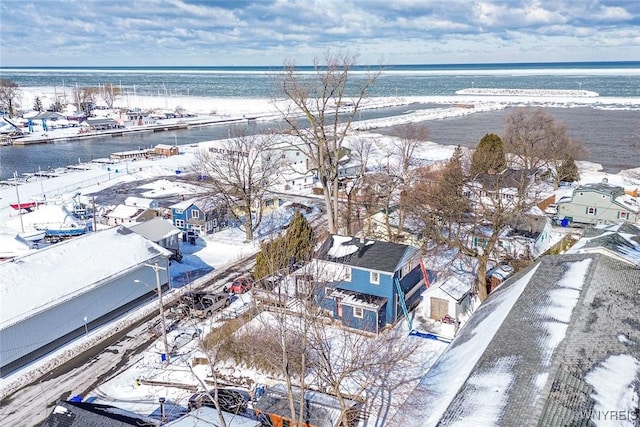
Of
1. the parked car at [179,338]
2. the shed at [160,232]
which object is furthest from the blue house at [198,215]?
the parked car at [179,338]

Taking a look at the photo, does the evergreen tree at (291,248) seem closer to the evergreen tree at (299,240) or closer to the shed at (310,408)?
the evergreen tree at (299,240)

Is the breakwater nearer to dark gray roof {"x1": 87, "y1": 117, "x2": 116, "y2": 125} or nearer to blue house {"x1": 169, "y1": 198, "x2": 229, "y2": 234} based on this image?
dark gray roof {"x1": 87, "y1": 117, "x2": 116, "y2": 125}

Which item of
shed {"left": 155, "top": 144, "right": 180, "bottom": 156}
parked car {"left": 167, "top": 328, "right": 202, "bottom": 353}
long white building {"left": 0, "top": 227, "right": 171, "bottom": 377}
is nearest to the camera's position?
long white building {"left": 0, "top": 227, "right": 171, "bottom": 377}

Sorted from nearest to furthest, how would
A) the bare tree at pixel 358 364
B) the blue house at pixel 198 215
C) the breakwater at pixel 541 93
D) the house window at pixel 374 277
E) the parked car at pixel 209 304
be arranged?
1. the bare tree at pixel 358 364
2. the house window at pixel 374 277
3. the parked car at pixel 209 304
4. the blue house at pixel 198 215
5. the breakwater at pixel 541 93

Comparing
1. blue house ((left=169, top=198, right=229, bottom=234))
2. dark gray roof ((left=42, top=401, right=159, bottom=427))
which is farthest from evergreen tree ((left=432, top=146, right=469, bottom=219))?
dark gray roof ((left=42, top=401, right=159, bottom=427))

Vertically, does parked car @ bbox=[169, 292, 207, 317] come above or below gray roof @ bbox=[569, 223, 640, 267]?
below

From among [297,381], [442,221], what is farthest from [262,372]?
[442,221]
